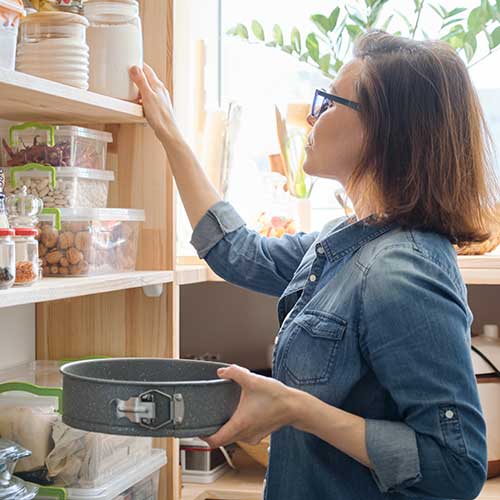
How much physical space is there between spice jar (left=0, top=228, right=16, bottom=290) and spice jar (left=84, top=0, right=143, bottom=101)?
0.39 metres

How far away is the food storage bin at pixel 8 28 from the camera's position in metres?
1.20

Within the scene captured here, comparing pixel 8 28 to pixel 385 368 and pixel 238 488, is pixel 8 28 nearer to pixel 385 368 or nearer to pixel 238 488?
pixel 385 368

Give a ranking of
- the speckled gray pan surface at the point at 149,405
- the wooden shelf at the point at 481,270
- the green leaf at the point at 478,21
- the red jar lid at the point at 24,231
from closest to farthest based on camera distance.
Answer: the speckled gray pan surface at the point at 149,405 → the red jar lid at the point at 24,231 → the wooden shelf at the point at 481,270 → the green leaf at the point at 478,21

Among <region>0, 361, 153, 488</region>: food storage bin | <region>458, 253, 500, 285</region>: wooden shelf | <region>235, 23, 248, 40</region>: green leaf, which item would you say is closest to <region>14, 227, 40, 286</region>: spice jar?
<region>0, 361, 153, 488</region>: food storage bin

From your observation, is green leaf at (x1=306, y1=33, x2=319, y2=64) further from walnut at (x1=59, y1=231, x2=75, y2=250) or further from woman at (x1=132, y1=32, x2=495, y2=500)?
walnut at (x1=59, y1=231, x2=75, y2=250)

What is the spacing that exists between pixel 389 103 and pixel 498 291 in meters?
1.15

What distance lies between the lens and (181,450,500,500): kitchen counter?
1974 mm

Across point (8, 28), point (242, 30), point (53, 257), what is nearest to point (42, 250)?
point (53, 257)

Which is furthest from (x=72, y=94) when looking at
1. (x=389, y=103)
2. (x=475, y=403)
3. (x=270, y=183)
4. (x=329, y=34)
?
(x=329, y=34)

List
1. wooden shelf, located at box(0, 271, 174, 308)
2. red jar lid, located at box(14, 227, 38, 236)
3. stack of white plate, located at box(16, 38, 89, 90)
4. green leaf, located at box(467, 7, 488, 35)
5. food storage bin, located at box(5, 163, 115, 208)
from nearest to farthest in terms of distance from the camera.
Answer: wooden shelf, located at box(0, 271, 174, 308) → red jar lid, located at box(14, 227, 38, 236) → stack of white plate, located at box(16, 38, 89, 90) → food storage bin, located at box(5, 163, 115, 208) → green leaf, located at box(467, 7, 488, 35)

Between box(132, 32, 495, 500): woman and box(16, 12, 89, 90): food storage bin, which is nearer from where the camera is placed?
box(132, 32, 495, 500): woman

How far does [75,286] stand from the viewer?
1377 millimetres

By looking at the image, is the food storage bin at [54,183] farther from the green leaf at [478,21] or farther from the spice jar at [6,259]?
the green leaf at [478,21]

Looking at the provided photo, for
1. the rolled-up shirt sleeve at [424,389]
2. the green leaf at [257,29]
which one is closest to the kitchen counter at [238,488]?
the rolled-up shirt sleeve at [424,389]
